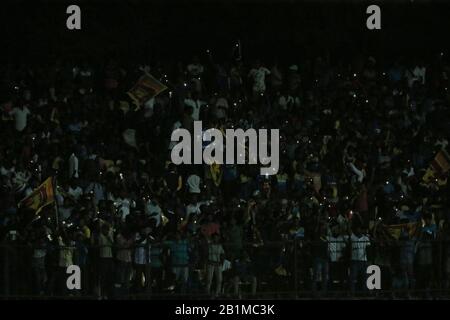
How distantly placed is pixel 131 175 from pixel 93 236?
107 inches

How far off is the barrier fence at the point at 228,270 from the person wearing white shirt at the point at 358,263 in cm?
2

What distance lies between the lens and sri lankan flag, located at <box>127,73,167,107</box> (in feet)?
73.5

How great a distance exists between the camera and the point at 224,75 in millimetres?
23125

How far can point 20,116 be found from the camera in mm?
21688

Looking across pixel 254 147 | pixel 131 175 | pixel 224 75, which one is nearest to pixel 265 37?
pixel 224 75

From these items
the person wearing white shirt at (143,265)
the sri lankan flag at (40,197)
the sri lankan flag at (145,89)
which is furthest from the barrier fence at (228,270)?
the sri lankan flag at (145,89)

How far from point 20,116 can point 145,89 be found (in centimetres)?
283

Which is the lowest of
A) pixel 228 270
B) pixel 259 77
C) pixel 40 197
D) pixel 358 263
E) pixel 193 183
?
pixel 228 270

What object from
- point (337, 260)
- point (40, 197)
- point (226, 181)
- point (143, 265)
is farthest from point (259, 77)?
point (143, 265)

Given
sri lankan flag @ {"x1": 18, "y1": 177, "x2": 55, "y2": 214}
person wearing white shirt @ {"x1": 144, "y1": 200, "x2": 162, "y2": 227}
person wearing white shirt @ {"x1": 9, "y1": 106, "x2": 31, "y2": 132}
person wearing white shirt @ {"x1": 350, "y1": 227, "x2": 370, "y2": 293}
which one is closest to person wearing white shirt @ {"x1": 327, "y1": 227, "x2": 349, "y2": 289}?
person wearing white shirt @ {"x1": 350, "y1": 227, "x2": 370, "y2": 293}

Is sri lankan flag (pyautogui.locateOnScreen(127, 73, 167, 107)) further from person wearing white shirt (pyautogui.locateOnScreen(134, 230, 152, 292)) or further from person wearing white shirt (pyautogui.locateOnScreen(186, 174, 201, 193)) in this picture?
person wearing white shirt (pyautogui.locateOnScreen(134, 230, 152, 292))

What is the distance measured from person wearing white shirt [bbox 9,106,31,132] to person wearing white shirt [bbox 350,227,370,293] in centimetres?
795

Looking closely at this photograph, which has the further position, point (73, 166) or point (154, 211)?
point (73, 166)

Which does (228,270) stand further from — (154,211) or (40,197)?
(40,197)
